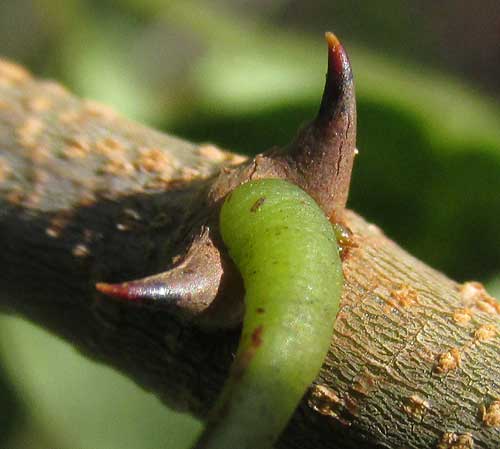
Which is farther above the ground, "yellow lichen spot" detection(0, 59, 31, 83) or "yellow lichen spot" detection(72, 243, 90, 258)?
"yellow lichen spot" detection(0, 59, 31, 83)

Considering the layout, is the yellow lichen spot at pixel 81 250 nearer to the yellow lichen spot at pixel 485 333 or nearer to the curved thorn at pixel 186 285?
the curved thorn at pixel 186 285

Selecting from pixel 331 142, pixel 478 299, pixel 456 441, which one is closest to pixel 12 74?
pixel 331 142

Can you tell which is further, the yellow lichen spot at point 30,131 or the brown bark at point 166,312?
the yellow lichen spot at point 30,131

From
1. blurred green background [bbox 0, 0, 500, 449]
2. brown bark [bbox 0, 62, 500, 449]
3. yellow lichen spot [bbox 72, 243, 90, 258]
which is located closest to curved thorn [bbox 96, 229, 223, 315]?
brown bark [bbox 0, 62, 500, 449]

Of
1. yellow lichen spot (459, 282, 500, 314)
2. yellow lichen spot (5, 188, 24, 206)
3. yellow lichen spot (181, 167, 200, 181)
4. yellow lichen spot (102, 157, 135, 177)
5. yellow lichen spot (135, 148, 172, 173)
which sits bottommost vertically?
yellow lichen spot (5, 188, 24, 206)

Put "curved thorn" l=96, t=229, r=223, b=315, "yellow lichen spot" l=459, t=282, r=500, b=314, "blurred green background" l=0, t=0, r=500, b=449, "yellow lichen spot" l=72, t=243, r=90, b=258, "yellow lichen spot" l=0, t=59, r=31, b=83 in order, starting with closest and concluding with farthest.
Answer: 1. "curved thorn" l=96, t=229, r=223, b=315
2. "yellow lichen spot" l=459, t=282, r=500, b=314
3. "yellow lichen spot" l=72, t=243, r=90, b=258
4. "yellow lichen spot" l=0, t=59, r=31, b=83
5. "blurred green background" l=0, t=0, r=500, b=449

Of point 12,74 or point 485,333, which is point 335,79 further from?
point 12,74

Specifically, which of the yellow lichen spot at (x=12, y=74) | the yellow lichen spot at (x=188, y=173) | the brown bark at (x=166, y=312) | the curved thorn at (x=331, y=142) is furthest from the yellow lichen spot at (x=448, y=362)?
the yellow lichen spot at (x=12, y=74)

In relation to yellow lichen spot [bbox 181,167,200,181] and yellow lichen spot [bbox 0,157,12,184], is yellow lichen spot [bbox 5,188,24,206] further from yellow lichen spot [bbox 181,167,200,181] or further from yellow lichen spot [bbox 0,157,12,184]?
yellow lichen spot [bbox 181,167,200,181]

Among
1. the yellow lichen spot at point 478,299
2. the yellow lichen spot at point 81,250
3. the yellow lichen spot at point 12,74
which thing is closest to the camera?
the yellow lichen spot at point 478,299
